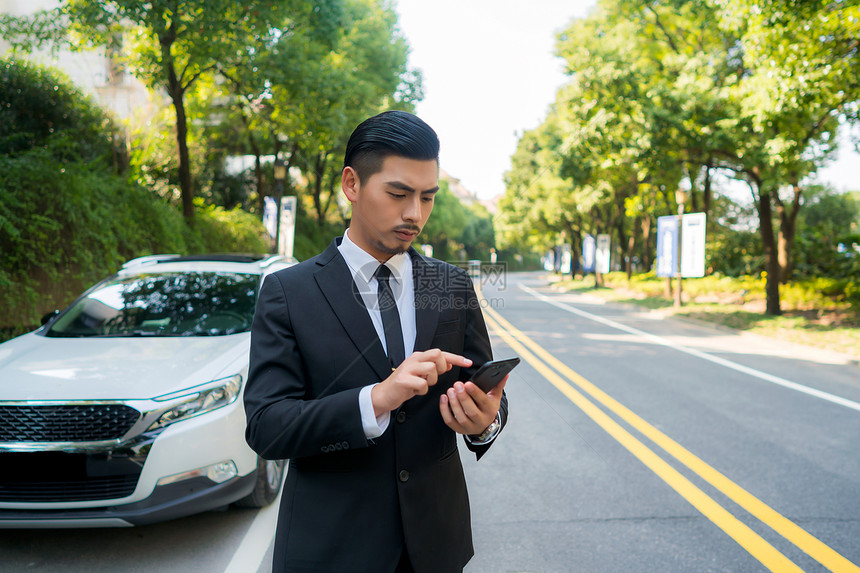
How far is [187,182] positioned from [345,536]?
13.5 m

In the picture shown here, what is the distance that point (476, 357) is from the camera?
65.1 inches

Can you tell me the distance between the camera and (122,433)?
3135 mm

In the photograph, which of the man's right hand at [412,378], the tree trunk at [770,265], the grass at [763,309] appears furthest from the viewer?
the tree trunk at [770,265]

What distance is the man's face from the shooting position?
4.70ft

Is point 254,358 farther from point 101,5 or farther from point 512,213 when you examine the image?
point 512,213

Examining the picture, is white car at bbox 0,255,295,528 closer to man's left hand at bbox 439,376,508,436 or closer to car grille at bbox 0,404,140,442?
car grille at bbox 0,404,140,442

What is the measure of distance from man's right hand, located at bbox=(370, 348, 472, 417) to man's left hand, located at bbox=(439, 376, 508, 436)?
93mm

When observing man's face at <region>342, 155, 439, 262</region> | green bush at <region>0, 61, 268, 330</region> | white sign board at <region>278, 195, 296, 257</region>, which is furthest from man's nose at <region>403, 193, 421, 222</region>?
white sign board at <region>278, 195, 296, 257</region>

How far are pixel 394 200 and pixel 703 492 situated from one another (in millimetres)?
3751

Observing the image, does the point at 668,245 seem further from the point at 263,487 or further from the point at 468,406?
the point at 468,406

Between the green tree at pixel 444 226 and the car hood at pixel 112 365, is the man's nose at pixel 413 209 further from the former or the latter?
the green tree at pixel 444 226

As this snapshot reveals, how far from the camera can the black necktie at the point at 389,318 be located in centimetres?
142

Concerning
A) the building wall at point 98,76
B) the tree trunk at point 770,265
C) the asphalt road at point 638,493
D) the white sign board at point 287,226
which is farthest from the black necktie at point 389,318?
the tree trunk at point 770,265

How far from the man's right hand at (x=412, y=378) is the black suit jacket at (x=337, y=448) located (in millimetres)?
106
